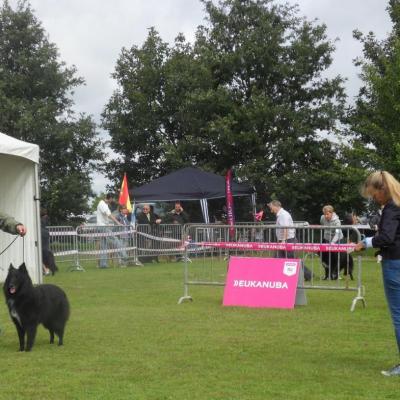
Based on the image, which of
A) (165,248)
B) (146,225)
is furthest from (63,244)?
(165,248)

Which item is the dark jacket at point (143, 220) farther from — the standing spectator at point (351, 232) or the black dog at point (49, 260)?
the standing spectator at point (351, 232)

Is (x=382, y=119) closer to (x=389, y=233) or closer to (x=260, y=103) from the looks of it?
(x=260, y=103)

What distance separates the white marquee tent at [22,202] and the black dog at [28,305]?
576 centimetres

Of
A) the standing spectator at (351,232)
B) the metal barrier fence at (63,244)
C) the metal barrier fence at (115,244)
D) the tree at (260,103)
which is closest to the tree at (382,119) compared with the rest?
the tree at (260,103)

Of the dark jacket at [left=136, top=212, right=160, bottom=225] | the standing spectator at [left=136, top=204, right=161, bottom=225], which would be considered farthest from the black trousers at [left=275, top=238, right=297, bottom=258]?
the dark jacket at [left=136, top=212, right=160, bottom=225]

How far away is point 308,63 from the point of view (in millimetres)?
35375

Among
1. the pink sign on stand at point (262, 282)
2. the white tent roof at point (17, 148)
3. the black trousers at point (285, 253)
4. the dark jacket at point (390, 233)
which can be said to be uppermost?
the white tent roof at point (17, 148)

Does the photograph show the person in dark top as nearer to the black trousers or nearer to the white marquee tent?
the black trousers

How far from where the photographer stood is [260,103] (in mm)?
33969

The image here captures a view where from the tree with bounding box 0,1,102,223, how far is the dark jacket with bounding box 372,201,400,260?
30373mm

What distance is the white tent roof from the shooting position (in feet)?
42.8

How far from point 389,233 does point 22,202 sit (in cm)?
982

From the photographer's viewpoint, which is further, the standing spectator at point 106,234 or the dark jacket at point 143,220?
the dark jacket at point 143,220

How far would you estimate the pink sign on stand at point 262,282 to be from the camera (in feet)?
36.9
